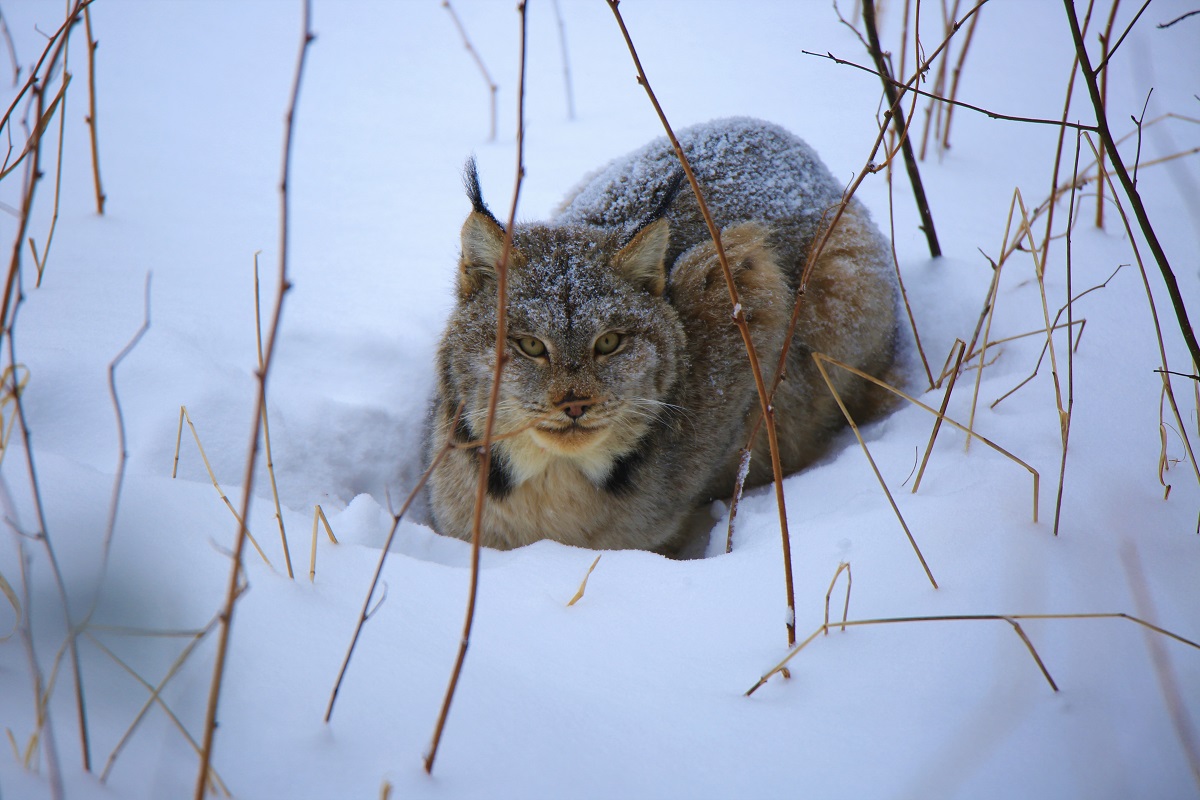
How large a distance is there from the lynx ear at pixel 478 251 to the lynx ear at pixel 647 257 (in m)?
0.42

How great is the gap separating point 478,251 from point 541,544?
999 millimetres

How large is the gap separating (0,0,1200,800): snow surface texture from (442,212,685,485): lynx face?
1.39 feet

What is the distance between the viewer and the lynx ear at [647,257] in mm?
2619

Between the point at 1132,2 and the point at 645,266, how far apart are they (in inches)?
193

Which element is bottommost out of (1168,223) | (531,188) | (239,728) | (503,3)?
(239,728)

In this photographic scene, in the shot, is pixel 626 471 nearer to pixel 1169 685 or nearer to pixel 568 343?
pixel 568 343

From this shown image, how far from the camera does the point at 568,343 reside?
2.49 m

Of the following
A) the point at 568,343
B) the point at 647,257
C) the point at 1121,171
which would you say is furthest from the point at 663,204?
the point at 1121,171

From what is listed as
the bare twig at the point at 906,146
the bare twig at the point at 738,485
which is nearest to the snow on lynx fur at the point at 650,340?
the bare twig at the point at 906,146

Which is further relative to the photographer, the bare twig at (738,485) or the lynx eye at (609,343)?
the lynx eye at (609,343)

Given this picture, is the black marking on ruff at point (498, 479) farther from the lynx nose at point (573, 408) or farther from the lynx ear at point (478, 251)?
the lynx ear at point (478, 251)

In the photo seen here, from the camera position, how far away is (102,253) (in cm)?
340

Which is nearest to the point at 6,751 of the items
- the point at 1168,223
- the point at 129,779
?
Result: the point at 129,779

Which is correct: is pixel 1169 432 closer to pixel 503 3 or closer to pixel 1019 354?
pixel 1019 354
